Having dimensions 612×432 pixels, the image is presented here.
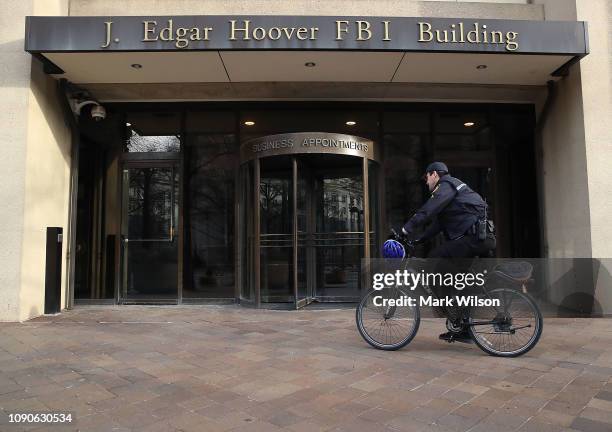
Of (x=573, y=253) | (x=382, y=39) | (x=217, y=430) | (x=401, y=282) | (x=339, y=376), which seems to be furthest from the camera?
(x=573, y=253)

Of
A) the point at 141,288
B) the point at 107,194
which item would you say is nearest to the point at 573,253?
the point at 141,288

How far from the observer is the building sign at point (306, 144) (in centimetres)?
690

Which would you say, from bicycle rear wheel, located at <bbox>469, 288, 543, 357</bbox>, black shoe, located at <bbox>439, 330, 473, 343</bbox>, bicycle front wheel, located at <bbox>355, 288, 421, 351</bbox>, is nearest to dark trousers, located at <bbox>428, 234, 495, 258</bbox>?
bicycle rear wheel, located at <bbox>469, 288, 543, 357</bbox>

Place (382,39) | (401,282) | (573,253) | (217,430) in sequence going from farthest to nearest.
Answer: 1. (573,253)
2. (382,39)
3. (401,282)
4. (217,430)

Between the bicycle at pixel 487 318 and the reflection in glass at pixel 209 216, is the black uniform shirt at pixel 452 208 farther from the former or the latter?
the reflection in glass at pixel 209 216

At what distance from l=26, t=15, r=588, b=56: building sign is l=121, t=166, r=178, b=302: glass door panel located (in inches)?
104

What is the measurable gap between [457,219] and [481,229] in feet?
0.77

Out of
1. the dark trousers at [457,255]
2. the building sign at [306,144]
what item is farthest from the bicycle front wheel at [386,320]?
the building sign at [306,144]

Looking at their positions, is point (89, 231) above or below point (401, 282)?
above

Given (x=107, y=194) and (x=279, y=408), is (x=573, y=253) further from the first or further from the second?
(x=107, y=194)

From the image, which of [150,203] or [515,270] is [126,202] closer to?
[150,203]

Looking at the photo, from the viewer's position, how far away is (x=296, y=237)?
7.04 metres

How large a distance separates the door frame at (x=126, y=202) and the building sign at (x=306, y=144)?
5.78 ft

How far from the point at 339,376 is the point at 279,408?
791 millimetres
